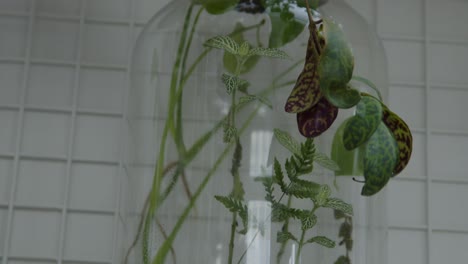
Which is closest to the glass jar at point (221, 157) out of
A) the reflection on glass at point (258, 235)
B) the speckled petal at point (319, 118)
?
the reflection on glass at point (258, 235)

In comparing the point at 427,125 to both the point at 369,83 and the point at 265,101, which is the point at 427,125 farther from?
the point at 265,101

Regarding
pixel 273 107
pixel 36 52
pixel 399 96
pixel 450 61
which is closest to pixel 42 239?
pixel 36 52

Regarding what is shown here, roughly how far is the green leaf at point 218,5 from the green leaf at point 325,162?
0.19 metres

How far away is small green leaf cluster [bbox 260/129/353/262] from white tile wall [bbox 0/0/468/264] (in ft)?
1.27

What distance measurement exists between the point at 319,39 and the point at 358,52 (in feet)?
0.97

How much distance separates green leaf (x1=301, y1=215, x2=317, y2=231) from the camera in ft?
1.92

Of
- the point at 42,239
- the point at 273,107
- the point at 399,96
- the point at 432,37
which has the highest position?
the point at 432,37

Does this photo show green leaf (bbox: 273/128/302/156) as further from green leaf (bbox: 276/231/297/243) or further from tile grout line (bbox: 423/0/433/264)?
tile grout line (bbox: 423/0/433/264)

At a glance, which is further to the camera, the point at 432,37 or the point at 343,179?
the point at 432,37

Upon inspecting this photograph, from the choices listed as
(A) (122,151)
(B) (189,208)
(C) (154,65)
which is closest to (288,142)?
(B) (189,208)

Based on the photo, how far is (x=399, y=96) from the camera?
103 centimetres

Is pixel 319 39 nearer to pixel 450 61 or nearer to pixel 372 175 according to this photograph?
pixel 372 175

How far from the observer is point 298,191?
593 mm

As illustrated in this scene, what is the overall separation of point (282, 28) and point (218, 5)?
8cm
